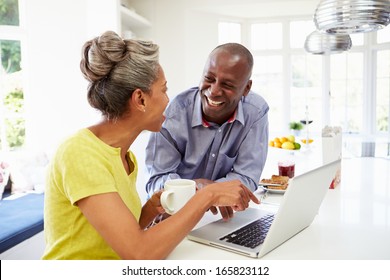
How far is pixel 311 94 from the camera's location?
6691 mm

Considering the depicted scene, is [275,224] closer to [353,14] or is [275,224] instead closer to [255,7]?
[353,14]

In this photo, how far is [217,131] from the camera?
1804mm

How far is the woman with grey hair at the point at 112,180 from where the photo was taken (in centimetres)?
99

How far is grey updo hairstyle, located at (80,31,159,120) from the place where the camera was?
1140 millimetres

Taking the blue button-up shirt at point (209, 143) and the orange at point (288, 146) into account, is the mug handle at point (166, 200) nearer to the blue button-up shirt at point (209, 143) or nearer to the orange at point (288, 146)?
the blue button-up shirt at point (209, 143)

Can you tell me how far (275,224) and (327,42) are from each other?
2874 millimetres

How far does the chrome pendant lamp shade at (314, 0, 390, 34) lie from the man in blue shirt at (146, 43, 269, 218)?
0.51m

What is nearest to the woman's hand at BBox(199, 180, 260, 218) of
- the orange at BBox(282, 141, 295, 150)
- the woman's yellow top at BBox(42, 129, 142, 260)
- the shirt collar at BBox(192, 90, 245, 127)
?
the woman's yellow top at BBox(42, 129, 142, 260)

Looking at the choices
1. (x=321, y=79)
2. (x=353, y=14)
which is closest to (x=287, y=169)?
(x=353, y=14)

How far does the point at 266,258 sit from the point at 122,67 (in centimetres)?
66

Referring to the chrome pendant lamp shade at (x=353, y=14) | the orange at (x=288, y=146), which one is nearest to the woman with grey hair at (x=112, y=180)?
the chrome pendant lamp shade at (x=353, y=14)

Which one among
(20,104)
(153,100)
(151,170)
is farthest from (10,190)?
(153,100)

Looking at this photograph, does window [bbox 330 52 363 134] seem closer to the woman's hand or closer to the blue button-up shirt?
the blue button-up shirt
